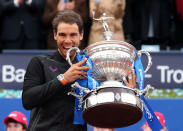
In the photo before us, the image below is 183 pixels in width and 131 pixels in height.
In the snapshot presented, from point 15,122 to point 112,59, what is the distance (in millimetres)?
2463

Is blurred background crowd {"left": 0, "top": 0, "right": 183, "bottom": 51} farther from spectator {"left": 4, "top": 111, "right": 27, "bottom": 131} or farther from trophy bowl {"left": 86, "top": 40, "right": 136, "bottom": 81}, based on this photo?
trophy bowl {"left": 86, "top": 40, "right": 136, "bottom": 81}

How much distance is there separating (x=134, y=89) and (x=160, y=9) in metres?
4.30

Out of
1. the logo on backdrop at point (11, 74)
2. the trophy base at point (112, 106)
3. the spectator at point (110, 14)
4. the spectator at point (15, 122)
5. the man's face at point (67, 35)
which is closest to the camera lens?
the trophy base at point (112, 106)

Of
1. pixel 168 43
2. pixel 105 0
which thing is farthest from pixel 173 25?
pixel 105 0

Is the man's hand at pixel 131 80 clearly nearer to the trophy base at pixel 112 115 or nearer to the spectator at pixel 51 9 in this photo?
the trophy base at pixel 112 115

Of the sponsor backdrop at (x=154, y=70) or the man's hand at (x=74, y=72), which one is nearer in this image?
the man's hand at (x=74, y=72)

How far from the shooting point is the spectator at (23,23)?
6641 millimetres

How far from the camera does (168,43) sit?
24.3 feet

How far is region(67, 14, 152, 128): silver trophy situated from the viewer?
277 centimetres

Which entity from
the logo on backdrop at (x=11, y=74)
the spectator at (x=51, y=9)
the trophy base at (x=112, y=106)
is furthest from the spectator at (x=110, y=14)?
the trophy base at (x=112, y=106)

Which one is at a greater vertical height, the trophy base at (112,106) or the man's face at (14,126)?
the trophy base at (112,106)

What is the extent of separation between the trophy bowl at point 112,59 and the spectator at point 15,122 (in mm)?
2308

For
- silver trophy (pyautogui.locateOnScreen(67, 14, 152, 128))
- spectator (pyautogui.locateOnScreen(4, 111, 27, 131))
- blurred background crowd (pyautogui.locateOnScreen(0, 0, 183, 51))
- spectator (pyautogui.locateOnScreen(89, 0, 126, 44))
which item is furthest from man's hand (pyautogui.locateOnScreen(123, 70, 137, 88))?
spectator (pyautogui.locateOnScreen(89, 0, 126, 44))

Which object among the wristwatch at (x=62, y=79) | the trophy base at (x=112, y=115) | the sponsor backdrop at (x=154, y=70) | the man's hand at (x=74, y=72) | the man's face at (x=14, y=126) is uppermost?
the man's hand at (x=74, y=72)
